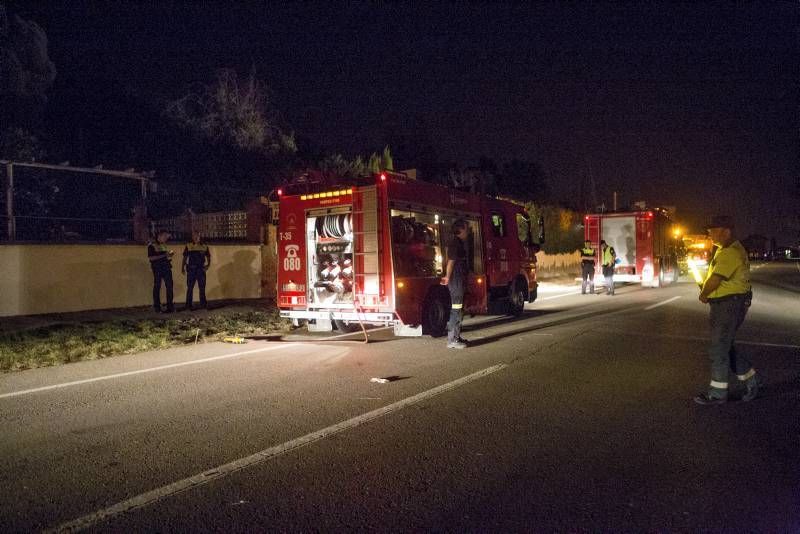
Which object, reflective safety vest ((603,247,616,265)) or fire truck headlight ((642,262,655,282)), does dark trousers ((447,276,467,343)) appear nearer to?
reflective safety vest ((603,247,616,265))

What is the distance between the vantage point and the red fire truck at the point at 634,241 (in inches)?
864

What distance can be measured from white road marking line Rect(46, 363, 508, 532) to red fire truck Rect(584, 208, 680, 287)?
17359 mm

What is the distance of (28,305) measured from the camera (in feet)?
38.1

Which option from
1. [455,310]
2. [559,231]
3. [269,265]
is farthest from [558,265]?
[455,310]

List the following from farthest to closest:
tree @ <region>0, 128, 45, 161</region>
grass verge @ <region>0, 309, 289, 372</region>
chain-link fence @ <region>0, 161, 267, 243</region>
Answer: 1. tree @ <region>0, 128, 45, 161</region>
2. chain-link fence @ <region>0, 161, 267, 243</region>
3. grass verge @ <region>0, 309, 289, 372</region>

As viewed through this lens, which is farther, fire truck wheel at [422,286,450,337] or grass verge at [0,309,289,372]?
fire truck wheel at [422,286,450,337]

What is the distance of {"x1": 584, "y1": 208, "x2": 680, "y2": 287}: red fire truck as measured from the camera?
72.0ft

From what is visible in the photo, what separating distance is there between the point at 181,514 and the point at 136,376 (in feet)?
13.9

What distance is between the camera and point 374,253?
9359 mm

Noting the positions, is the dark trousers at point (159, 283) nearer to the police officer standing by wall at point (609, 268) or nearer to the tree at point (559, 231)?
the police officer standing by wall at point (609, 268)

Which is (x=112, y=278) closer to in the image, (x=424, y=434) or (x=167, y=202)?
(x=167, y=202)

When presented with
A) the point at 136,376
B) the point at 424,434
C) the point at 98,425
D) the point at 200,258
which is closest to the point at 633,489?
the point at 424,434

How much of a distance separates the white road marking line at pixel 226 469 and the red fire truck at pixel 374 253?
11.8 feet

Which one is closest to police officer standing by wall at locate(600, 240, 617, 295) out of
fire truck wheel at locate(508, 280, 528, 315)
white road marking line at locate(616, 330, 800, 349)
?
fire truck wheel at locate(508, 280, 528, 315)
